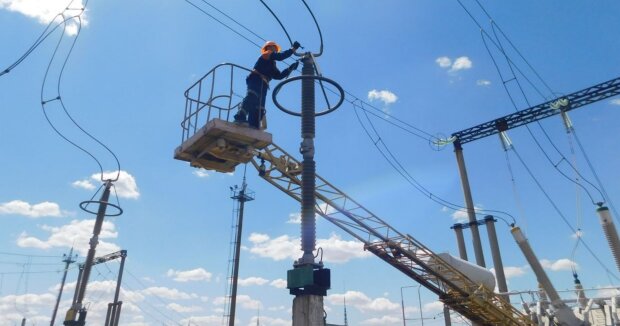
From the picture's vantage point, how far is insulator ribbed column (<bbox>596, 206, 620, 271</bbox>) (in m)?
16.0

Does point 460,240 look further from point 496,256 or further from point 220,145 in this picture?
point 220,145

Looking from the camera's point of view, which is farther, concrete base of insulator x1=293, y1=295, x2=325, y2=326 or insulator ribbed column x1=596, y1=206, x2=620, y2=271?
insulator ribbed column x1=596, y1=206, x2=620, y2=271

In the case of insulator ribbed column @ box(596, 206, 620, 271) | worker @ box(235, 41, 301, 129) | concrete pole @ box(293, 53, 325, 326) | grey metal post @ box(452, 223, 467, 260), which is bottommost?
concrete pole @ box(293, 53, 325, 326)

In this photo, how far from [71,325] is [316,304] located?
8.05m

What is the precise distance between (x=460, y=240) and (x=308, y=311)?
2502 cm

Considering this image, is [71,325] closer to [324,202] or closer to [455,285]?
[324,202]

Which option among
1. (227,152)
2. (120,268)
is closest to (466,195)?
(227,152)

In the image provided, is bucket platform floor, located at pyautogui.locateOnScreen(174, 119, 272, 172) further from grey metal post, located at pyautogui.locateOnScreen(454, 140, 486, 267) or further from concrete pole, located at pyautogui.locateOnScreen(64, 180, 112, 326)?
grey metal post, located at pyautogui.locateOnScreen(454, 140, 486, 267)

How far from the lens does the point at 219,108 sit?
10281 millimetres

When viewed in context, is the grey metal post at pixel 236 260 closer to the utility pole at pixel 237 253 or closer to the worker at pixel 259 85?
the utility pole at pixel 237 253

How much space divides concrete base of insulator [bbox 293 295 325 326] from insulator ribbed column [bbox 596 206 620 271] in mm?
14115

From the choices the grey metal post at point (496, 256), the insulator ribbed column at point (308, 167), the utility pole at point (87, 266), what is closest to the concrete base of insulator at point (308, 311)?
the insulator ribbed column at point (308, 167)

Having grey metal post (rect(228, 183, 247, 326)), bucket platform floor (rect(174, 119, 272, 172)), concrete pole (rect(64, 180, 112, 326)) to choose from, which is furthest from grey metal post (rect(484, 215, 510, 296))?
concrete pole (rect(64, 180, 112, 326))

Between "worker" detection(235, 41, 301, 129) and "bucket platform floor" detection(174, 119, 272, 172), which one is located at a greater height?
"worker" detection(235, 41, 301, 129)
